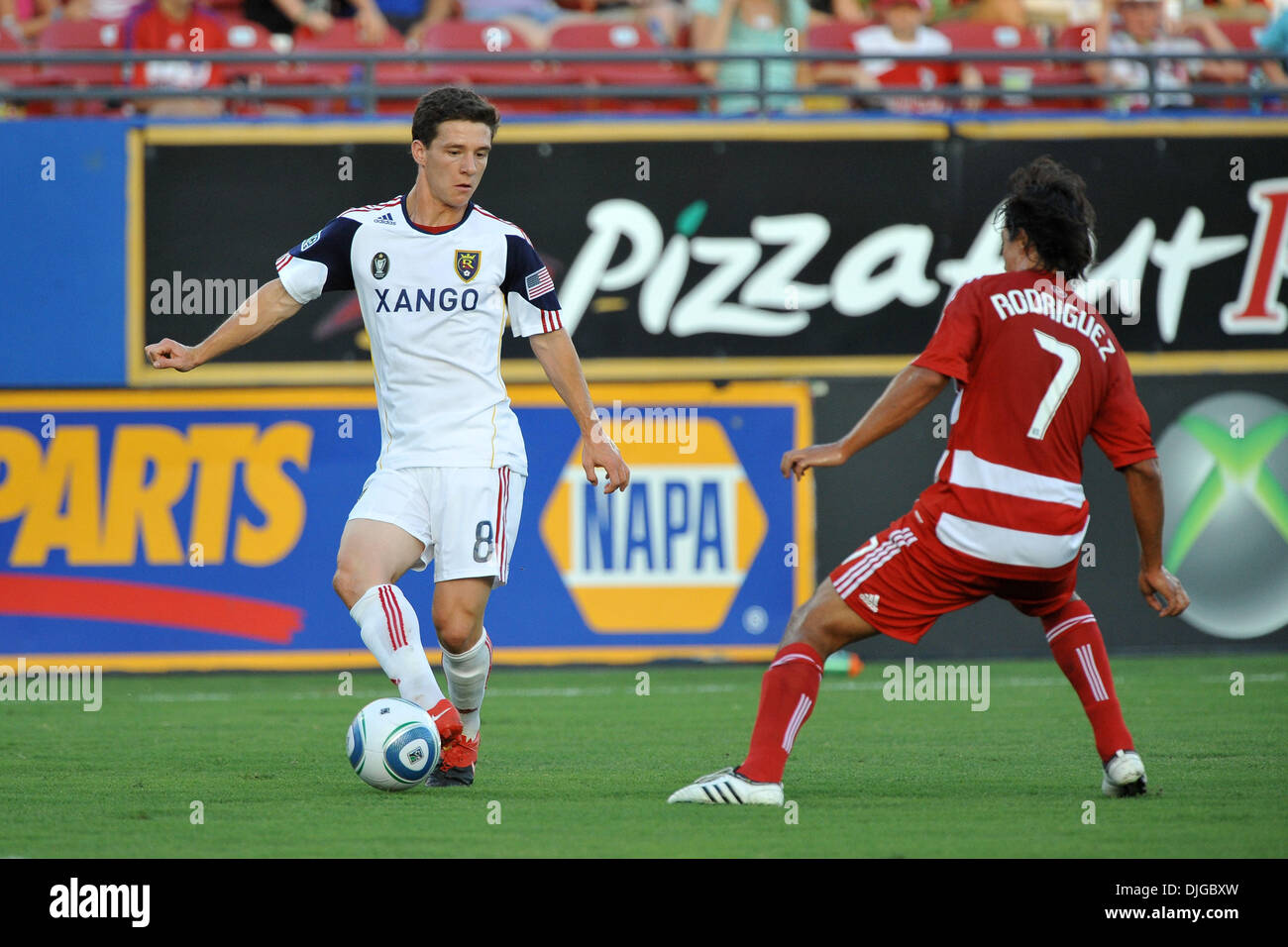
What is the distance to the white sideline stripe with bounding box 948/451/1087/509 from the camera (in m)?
5.79

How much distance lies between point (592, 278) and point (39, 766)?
4995mm

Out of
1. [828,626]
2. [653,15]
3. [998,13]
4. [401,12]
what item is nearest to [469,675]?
[828,626]

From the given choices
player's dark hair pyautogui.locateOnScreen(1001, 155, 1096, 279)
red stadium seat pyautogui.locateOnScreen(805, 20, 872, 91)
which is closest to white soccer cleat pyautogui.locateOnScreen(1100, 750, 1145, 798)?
player's dark hair pyautogui.locateOnScreen(1001, 155, 1096, 279)

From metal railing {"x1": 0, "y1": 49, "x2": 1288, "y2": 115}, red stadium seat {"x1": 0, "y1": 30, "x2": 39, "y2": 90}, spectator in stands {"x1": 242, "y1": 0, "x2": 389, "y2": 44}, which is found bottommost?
metal railing {"x1": 0, "y1": 49, "x2": 1288, "y2": 115}

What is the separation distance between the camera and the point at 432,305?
6352mm

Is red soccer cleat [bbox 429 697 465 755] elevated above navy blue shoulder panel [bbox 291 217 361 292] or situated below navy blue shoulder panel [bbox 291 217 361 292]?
below

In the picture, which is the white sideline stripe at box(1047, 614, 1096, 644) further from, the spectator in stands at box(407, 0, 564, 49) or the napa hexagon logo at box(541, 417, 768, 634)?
the spectator in stands at box(407, 0, 564, 49)

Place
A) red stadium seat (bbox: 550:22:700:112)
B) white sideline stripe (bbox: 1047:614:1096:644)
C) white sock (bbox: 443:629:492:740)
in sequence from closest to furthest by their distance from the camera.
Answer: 1. white sideline stripe (bbox: 1047:614:1096:644)
2. white sock (bbox: 443:629:492:740)
3. red stadium seat (bbox: 550:22:700:112)

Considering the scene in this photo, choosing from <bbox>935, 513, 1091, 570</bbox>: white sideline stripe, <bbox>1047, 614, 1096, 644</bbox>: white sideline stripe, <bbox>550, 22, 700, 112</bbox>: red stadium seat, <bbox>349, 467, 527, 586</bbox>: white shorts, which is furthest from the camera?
<bbox>550, 22, 700, 112</bbox>: red stadium seat

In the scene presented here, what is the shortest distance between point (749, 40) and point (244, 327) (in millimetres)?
6253

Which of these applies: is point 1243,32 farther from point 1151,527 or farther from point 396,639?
point 396,639

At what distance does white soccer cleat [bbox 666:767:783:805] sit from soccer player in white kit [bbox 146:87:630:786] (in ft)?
2.92

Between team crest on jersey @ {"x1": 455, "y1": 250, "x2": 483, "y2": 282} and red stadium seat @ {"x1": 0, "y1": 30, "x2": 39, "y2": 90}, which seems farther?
red stadium seat @ {"x1": 0, "y1": 30, "x2": 39, "y2": 90}
